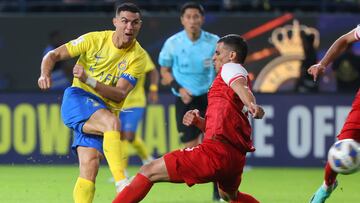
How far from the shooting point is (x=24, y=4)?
59.7ft

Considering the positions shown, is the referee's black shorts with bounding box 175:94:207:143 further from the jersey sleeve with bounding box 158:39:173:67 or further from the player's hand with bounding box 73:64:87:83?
the player's hand with bounding box 73:64:87:83

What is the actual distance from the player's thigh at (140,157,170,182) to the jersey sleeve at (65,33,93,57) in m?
1.63

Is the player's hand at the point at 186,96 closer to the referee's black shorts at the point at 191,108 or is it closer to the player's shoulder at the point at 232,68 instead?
the referee's black shorts at the point at 191,108

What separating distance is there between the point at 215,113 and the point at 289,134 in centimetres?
731

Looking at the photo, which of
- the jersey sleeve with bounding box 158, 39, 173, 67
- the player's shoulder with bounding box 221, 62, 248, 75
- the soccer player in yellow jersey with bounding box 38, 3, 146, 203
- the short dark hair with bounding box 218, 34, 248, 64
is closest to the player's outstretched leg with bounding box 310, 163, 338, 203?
the short dark hair with bounding box 218, 34, 248, 64

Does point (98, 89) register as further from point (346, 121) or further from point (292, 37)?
point (292, 37)

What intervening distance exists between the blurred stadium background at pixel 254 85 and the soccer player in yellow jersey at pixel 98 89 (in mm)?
2178

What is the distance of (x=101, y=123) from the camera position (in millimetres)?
9102

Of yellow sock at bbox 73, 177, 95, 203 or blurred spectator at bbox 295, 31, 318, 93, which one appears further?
blurred spectator at bbox 295, 31, 318, 93

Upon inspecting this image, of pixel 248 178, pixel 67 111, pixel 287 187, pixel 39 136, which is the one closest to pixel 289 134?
pixel 248 178

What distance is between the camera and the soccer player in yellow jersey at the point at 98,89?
8.98 metres

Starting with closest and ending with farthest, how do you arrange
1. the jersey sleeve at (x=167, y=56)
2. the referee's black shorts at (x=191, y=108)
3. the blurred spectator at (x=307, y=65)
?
the referee's black shorts at (x=191, y=108)
the jersey sleeve at (x=167, y=56)
the blurred spectator at (x=307, y=65)

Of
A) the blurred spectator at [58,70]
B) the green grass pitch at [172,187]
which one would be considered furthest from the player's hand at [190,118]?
the blurred spectator at [58,70]

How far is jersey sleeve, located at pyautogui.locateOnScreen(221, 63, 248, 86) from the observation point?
816 centimetres
